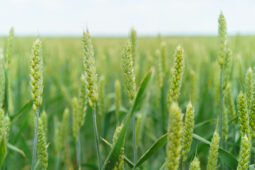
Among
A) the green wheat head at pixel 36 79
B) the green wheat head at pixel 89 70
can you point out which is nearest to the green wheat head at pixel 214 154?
the green wheat head at pixel 89 70

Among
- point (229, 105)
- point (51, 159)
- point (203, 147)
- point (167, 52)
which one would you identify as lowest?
point (51, 159)

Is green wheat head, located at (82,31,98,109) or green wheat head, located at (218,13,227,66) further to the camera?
green wheat head, located at (218,13,227,66)

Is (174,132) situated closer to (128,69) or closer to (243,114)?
(128,69)

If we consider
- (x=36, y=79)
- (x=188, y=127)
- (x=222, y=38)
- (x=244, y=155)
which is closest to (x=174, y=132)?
(x=188, y=127)

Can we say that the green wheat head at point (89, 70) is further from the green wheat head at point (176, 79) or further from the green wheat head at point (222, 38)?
the green wheat head at point (222, 38)

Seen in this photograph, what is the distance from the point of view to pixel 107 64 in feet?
10.6

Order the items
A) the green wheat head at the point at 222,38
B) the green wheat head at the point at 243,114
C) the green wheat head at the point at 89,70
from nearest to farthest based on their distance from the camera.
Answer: the green wheat head at the point at 89,70 → the green wheat head at the point at 243,114 → the green wheat head at the point at 222,38

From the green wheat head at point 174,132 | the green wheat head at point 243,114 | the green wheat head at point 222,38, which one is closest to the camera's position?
the green wheat head at point 174,132

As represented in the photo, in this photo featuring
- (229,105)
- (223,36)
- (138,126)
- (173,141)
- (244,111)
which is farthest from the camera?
(138,126)

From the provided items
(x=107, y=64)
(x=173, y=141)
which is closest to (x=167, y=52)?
(x=173, y=141)

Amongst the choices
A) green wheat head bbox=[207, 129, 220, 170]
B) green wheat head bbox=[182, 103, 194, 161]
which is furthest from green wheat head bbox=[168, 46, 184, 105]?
green wheat head bbox=[207, 129, 220, 170]

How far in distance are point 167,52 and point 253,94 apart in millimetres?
947

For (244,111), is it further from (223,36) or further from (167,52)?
(167,52)

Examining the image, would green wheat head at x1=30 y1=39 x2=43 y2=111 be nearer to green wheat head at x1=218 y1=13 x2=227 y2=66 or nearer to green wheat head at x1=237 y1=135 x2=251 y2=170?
green wheat head at x1=237 y1=135 x2=251 y2=170
